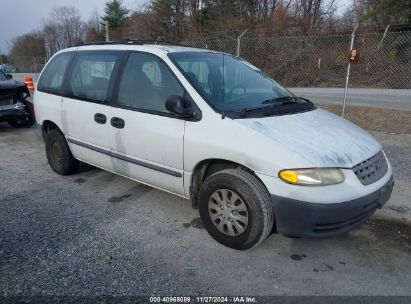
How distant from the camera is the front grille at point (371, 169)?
2.92 metres

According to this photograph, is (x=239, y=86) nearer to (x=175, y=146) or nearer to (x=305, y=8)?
(x=175, y=146)

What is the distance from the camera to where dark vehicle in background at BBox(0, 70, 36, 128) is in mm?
7742

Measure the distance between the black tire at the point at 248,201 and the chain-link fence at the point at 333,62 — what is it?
10956mm

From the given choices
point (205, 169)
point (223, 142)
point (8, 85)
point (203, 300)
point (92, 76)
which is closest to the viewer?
point (203, 300)

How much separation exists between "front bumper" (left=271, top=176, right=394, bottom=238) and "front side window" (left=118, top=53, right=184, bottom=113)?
146 centimetres

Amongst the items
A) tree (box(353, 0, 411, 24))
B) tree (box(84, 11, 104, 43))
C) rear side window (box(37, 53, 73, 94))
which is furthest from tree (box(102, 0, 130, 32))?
rear side window (box(37, 53, 73, 94))

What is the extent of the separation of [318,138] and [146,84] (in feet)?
6.03

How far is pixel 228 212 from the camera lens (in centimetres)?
318

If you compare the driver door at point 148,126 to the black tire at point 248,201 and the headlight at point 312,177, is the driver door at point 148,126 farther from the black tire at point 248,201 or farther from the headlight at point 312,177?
the headlight at point 312,177

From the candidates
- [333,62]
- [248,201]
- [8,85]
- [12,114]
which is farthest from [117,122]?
[333,62]

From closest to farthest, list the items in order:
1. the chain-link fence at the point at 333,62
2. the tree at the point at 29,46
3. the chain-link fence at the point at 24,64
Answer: the chain-link fence at the point at 333,62
the chain-link fence at the point at 24,64
the tree at the point at 29,46

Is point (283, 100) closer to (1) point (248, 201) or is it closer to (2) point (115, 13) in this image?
(1) point (248, 201)

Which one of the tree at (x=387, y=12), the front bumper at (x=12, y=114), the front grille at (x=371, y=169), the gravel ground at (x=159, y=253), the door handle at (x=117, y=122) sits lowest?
the gravel ground at (x=159, y=253)

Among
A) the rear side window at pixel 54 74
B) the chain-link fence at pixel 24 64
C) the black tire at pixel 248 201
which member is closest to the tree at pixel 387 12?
the rear side window at pixel 54 74
